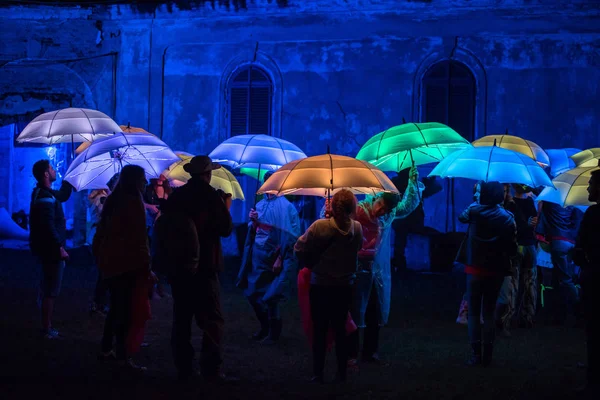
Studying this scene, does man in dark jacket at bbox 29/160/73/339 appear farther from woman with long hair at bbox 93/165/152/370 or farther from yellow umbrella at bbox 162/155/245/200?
yellow umbrella at bbox 162/155/245/200

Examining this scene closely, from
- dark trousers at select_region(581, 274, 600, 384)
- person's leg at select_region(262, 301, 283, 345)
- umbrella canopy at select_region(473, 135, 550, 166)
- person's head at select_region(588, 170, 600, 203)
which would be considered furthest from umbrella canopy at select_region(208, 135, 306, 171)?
dark trousers at select_region(581, 274, 600, 384)

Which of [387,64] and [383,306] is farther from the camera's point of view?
[387,64]

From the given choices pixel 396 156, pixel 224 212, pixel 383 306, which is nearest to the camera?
pixel 224 212

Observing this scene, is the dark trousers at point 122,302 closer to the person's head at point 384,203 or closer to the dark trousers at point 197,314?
the dark trousers at point 197,314

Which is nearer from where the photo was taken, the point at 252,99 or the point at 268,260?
the point at 268,260

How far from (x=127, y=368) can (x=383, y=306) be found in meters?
2.47

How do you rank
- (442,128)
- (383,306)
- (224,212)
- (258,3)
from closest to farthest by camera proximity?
(224,212)
(383,306)
(442,128)
(258,3)

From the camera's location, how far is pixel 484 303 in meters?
7.24

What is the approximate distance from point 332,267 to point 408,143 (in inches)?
104

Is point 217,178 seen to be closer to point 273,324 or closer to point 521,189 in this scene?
point 273,324

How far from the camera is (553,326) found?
375 inches

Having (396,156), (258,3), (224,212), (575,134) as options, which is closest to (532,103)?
(575,134)

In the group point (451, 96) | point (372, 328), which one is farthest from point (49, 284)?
point (451, 96)

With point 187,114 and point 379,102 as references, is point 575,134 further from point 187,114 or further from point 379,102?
point 187,114
